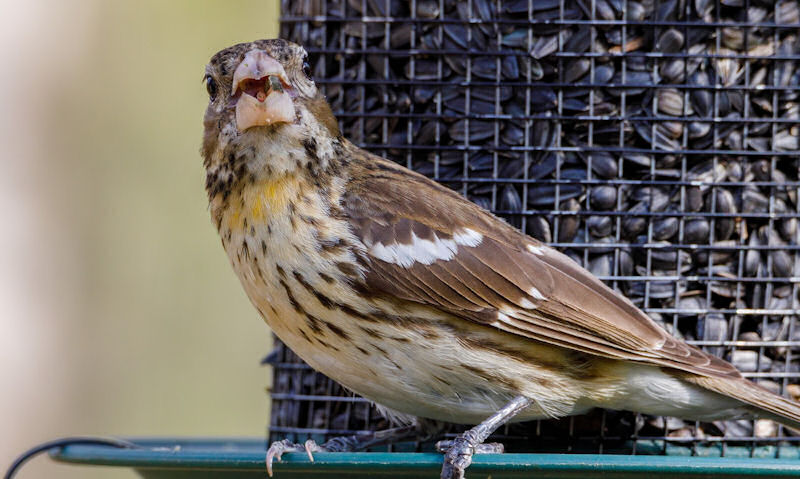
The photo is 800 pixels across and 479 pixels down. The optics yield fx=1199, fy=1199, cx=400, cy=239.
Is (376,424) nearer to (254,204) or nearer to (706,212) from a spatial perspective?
(254,204)

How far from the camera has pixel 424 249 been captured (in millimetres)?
4848

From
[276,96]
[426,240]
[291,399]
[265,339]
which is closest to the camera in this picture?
[276,96]

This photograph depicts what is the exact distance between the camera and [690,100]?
5379 mm

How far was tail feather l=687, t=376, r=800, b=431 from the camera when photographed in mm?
4852

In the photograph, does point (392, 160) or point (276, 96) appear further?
point (392, 160)

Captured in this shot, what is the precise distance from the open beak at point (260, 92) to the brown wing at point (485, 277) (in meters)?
0.53

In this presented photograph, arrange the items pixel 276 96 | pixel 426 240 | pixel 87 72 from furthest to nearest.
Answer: pixel 87 72 < pixel 426 240 < pixel 276 96

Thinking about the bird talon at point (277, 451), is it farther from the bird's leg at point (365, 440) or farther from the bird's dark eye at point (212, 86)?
the bird's dark eye at point (212, 86)

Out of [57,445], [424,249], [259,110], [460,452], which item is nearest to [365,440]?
[424,249]

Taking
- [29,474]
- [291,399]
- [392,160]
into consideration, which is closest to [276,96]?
[392,160]

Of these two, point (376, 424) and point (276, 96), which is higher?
point (276, 96)

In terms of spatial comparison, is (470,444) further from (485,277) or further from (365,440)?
(365,440)

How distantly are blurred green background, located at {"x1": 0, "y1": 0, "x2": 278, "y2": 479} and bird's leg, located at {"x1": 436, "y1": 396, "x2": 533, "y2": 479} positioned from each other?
6390 mm

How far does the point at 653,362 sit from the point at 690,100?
4.22 feet
